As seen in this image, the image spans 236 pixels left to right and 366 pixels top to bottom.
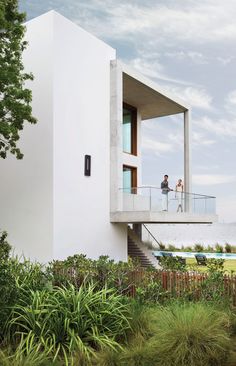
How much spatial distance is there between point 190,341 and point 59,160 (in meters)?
11.0

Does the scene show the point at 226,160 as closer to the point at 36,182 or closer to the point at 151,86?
the point at 151,86

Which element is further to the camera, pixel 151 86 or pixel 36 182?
pixel 151 86

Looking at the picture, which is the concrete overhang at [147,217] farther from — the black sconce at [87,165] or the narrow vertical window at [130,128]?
the narrow vertical window at [130,128]

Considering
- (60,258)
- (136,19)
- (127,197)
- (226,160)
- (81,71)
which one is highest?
(136,19)

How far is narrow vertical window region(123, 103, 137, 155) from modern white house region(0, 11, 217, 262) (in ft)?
10.7

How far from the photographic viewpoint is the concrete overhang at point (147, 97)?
68.2ft

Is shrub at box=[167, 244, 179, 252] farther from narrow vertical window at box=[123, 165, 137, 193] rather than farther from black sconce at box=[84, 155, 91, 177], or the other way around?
black sconce at box=[84, 155, 91, 177]

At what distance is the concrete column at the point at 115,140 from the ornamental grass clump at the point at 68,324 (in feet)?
35.3

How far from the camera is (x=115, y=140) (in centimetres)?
1944

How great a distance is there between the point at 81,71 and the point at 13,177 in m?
5.19

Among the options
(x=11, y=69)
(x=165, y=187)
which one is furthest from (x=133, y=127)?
(x=11, y=69)

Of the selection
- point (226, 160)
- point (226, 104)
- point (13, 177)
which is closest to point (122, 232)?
point (13, 177)

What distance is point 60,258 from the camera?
1658 cm

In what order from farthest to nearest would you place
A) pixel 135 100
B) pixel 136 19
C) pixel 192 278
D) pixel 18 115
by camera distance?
1. pixel 135 100
2. pixel 136 19
3. pixel 18 115
4. pixel 192 278
